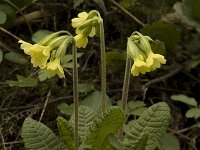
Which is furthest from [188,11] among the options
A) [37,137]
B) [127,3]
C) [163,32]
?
[37,137]

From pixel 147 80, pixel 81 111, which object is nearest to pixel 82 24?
pixel 81 111

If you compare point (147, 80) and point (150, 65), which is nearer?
point (150, 65)

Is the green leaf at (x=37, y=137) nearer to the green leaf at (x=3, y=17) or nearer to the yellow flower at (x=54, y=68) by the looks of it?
the yellow flower at (x=54, y=68)

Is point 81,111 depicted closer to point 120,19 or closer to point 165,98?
point 165,98

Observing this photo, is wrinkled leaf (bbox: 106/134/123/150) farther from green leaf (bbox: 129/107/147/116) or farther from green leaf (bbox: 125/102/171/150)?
green leaf (bbox: 129/107/147/116)

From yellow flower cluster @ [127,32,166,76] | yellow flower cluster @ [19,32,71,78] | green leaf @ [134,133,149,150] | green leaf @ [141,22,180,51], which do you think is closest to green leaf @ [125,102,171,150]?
green leaf @ [134,133,149,150]
